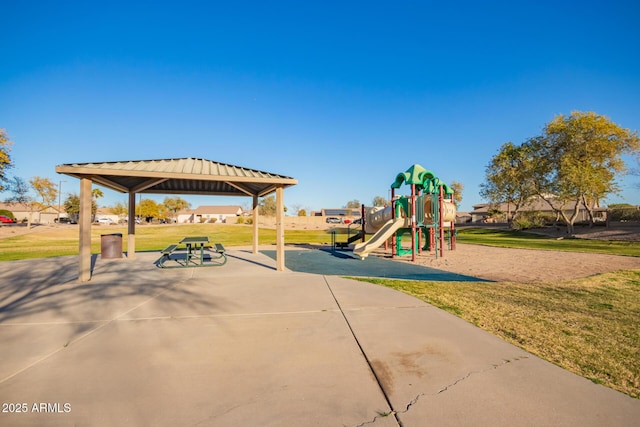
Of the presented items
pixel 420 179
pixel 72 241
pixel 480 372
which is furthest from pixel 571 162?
pixel 72 241

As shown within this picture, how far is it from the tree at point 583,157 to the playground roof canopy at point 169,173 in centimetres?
3231

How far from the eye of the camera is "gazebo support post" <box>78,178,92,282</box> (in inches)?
311

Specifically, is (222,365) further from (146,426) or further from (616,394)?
(616,394)

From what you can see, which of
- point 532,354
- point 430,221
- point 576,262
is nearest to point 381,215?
point 430,221

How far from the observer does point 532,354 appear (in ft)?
12.0

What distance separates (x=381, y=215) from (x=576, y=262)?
9816mm

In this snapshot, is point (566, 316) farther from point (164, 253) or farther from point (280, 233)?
point (164, 253)

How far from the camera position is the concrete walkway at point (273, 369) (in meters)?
2.52

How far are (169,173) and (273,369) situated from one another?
693 centimetres

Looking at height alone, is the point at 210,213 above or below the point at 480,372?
above

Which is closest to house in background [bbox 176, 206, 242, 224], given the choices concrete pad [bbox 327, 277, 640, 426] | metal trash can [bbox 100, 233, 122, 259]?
metal trash can [bbox 100, 233, 122, 259]

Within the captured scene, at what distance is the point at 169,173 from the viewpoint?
328 inches

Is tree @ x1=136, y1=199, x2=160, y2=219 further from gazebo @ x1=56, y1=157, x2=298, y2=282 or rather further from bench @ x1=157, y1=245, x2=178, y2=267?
bench @ x1=157, y1=245, x2=178, y2=267

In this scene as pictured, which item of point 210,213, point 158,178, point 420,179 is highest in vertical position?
point 210,213
